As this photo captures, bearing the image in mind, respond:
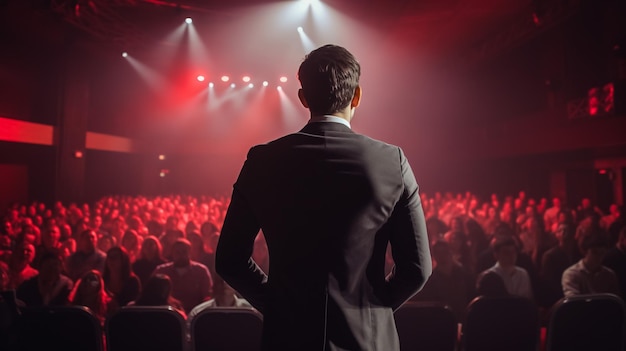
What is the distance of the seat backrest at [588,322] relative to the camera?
3666 mm

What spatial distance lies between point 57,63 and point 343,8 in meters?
11.0

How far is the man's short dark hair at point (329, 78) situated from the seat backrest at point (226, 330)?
2365mm

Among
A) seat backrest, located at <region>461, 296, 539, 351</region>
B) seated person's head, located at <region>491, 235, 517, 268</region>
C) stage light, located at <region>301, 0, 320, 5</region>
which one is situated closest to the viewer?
seat backrest, located at <region>461, 296, 539, 351</region>

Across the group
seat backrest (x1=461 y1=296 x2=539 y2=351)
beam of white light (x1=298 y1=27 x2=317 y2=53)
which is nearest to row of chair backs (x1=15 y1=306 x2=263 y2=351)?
seat backrest (x1=461 y1=296 x2=539 y2=351)

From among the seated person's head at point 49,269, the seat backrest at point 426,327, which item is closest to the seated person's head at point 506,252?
the seat backrest at point 426,327

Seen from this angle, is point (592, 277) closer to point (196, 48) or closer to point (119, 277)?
point (119, 277)

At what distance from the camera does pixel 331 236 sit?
4.39ft

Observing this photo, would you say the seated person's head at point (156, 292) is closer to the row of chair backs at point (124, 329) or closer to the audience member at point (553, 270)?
the row of chair backs at point (124, 329)

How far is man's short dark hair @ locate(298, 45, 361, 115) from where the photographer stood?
4.62 ft

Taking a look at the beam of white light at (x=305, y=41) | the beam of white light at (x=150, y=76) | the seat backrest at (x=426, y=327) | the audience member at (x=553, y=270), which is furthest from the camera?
the beam of white light at (x=150, y=76)

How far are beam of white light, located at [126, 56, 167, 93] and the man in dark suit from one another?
74.2 feet

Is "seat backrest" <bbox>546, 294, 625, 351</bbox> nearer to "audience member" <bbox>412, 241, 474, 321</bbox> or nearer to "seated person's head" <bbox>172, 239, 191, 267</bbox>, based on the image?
"audience member" <bbox>412, 241, 474, 321</bbox>

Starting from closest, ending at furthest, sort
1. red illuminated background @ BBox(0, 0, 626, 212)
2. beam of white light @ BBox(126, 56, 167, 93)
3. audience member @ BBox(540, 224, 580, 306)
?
audience member @ BBox(540, 224, 580, 306) → red illuminated background @ BBox(0, 0, 626, 212) → beam of white light @ BBox(126, 56, 167, 93)

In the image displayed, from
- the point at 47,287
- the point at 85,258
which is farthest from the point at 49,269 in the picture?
the point at 85,258
